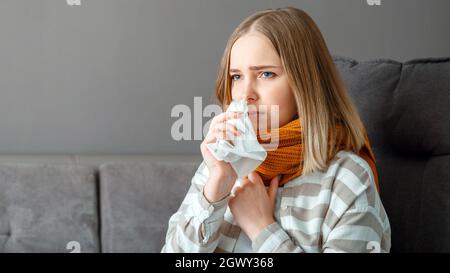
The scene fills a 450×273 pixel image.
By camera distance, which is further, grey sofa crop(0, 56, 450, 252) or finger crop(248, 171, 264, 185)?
grey sofa crop(0, 56, 450, 252)

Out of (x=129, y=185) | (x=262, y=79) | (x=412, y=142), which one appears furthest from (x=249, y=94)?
(x=129, y=185)

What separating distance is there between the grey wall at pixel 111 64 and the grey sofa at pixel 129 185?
0.09 m

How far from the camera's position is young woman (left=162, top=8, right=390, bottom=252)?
1.24m

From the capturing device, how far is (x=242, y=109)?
1.25 metres

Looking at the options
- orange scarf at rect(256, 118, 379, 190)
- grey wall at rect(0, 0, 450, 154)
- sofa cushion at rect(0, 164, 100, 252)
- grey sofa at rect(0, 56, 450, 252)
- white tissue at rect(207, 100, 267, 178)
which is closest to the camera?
white tissue at rect(207, 100, 267, 178)

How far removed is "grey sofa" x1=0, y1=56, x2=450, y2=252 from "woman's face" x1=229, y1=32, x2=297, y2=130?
30cm

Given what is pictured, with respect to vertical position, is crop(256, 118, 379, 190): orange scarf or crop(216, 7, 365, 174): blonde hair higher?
crop(216, 7, 365, 174): blonde hair

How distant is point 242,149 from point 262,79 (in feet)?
0.65

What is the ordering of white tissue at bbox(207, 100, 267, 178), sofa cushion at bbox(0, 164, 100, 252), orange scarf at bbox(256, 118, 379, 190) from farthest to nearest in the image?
sofa cushion at bbox(0, 164, 100, 252), orange scarf at bbox(256, 118, 379, 190), white tissue at bbox(207, 100, 267, 178)

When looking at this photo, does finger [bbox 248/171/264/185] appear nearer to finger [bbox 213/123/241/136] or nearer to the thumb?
the thumb

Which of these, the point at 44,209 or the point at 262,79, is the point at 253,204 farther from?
the point at 44,209

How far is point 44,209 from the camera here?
1.75 metres

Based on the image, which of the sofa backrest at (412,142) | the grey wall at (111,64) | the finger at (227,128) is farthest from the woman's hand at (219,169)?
the grey wall at (111,64)

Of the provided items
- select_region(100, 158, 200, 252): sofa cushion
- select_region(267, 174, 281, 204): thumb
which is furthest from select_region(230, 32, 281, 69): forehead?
select_region(100, 158, 200, 252): sofa cushion
